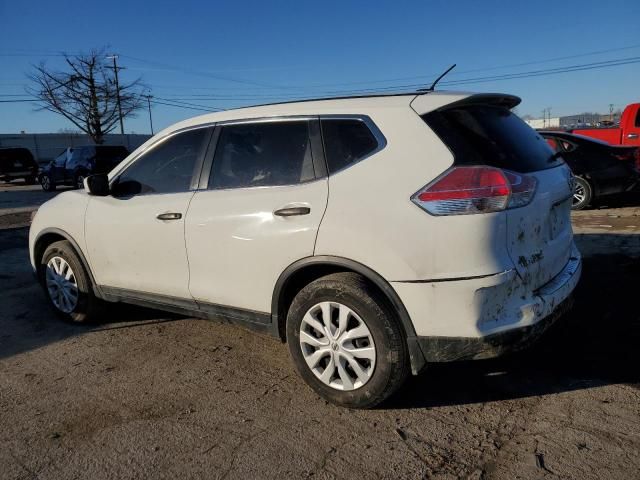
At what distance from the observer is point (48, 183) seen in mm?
20953

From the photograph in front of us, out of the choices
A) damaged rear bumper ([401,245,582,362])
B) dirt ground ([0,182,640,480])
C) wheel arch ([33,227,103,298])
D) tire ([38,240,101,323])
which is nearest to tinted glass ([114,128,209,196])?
wheel arch ([33,227,103,298])

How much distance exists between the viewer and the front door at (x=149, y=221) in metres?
3.81

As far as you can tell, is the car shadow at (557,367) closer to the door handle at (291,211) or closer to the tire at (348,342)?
the tire at (348,342)

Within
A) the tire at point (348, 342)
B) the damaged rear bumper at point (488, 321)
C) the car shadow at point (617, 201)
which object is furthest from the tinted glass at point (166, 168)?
the car shadow at point (617, 201)

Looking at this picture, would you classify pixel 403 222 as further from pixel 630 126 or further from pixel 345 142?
pixel 630 126

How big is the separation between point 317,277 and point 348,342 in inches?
17.9

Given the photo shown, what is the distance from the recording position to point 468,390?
3.32 metres

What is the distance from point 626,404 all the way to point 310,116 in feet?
8.18

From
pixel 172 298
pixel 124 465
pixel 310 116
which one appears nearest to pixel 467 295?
pixel 310 116

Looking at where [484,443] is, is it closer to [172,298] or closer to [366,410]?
[366,410]

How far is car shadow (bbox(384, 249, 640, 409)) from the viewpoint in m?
3.26

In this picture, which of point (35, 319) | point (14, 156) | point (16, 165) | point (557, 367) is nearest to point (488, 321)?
point (557, 367)

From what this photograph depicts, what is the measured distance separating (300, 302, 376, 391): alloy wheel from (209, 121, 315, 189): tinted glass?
81 cm

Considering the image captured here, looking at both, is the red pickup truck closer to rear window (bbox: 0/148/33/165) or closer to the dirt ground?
the dirt ground
